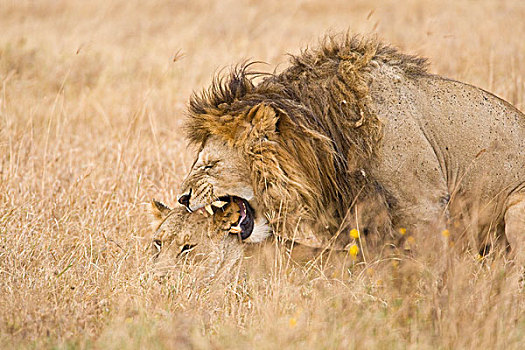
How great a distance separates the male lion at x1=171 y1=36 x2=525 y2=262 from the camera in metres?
4.24

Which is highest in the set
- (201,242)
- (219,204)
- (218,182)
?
(218,182)

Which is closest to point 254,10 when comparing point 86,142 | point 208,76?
point 208,76

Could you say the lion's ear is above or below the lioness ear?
above

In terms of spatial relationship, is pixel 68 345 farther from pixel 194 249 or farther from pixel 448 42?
pixel 448 42

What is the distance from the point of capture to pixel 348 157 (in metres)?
4.29

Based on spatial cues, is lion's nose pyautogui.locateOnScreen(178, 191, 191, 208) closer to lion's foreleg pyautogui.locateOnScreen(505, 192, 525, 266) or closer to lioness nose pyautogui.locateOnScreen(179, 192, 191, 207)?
lioness nose pyautogui.locateOnScreen(179, 192, 191, 207)

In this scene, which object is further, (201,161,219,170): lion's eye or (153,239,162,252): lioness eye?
(153,239,162,252): lioness eye

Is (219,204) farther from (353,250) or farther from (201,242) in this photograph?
(353,250)

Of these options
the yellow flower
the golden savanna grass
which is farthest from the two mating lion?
the golden savanna grass

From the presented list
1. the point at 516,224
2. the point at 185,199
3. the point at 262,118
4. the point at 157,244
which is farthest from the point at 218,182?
the point at 516,224

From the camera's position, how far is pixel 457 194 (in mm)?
4504

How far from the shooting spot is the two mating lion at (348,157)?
167 inches

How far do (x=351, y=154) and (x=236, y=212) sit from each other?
0.78 m

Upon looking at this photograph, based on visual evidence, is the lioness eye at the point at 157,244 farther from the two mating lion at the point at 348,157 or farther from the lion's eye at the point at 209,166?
the lion's eye at the point at 209,166
